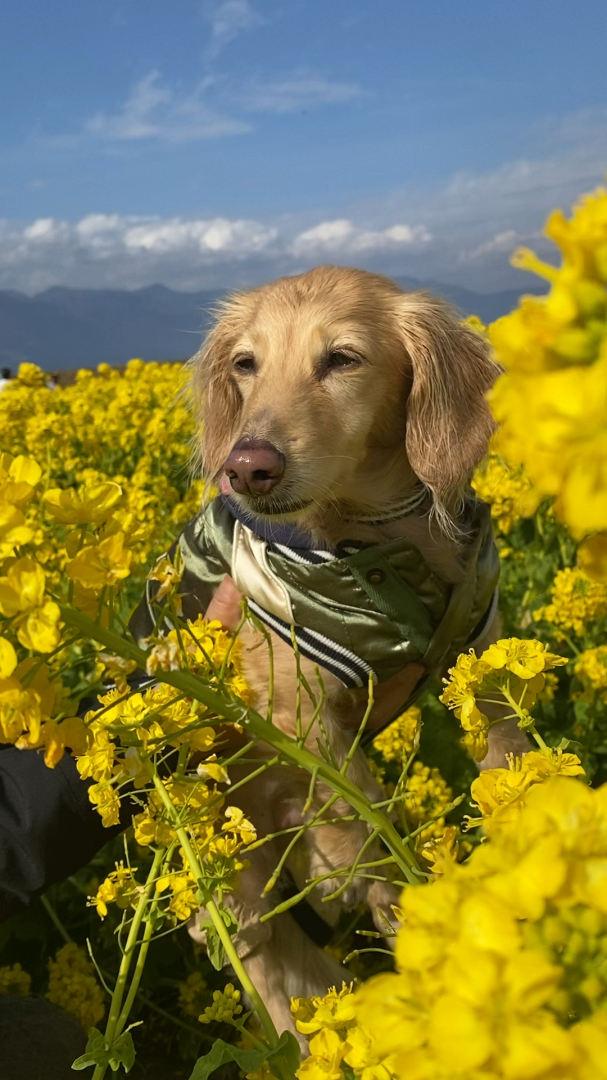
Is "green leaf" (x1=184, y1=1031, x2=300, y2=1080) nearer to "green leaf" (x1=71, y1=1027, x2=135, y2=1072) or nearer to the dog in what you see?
"green leaf" (x1=71, y1=1027, x2=135, y2=1072)

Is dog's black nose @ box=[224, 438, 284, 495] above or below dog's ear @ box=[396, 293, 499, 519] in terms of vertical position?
below

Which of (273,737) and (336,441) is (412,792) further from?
(336,441)

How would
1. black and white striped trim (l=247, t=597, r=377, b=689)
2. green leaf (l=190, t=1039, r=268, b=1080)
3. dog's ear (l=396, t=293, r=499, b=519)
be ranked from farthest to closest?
1. dog's ear (l=396, t=293, r=499, b=519)
2. black and white striped trim (l=247, t=597, r=377, b=689)
3. green leaf (l=190, t=1039, r=268, b=1080)

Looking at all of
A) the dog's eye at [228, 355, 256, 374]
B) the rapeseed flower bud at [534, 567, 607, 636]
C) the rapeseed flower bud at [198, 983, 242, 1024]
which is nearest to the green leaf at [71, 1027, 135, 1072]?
the rapeseed flower bud at [198, 983, 242, 1024]

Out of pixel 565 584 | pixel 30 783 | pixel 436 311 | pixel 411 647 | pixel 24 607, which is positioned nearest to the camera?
pixel 24 607

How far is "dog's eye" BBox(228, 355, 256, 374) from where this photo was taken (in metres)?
2.79

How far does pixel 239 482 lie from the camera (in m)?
2.22

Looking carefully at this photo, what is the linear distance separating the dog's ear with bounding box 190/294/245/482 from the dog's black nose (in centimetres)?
87

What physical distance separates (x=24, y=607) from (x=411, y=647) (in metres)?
1.90

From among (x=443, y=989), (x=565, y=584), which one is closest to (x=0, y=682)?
(x=443, y=989)

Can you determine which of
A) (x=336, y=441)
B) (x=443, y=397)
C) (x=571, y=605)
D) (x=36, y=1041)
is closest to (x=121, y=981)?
(x=36, y=1041)

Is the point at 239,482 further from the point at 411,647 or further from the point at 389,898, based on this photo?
the point at 389,898

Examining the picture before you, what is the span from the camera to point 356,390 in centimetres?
265

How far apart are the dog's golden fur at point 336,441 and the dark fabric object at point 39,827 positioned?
52cm
